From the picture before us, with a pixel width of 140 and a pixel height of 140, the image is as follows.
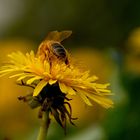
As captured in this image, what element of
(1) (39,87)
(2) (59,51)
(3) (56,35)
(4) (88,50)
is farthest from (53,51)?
(4) (88,50)

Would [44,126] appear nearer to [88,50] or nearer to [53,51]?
[53,51]

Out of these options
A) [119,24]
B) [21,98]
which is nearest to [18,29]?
[119,24]

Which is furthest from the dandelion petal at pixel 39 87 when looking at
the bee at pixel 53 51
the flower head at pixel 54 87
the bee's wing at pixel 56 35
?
the bee's wing at pixel 56 35

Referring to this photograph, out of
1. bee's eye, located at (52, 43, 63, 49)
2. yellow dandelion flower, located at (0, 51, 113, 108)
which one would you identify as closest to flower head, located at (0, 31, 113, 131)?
yellow dandelion flower, located at (0, 51, 113, 108)

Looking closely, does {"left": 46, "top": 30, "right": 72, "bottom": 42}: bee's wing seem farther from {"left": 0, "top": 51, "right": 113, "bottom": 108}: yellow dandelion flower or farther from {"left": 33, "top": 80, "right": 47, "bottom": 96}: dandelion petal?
{"left": 33, "top": 80, "right": 47, "bottom": 96}: dandelion petal

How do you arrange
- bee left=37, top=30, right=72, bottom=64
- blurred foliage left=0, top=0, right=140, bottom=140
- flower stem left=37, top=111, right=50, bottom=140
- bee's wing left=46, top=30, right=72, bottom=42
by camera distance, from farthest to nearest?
1. blurred foliage left=0, top=0, right=140, bottom=140
2. bee's wing left=46, top=30, right=72, bottom=42
3. bee left=37, top=30, right=72, bottom=64
4. flower stem left=37, top=111, right=50, bottom=140

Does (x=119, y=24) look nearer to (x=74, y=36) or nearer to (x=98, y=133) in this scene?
(x=74, y=36)

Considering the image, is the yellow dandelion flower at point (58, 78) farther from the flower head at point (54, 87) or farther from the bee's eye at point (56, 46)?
the bee's eye at point (56, 46)
